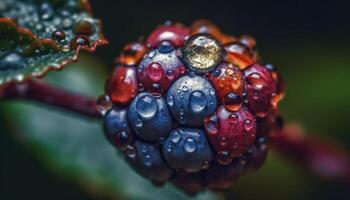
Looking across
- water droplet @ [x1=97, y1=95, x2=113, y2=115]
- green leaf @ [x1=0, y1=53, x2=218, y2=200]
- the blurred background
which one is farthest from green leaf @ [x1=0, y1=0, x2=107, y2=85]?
the blurred background

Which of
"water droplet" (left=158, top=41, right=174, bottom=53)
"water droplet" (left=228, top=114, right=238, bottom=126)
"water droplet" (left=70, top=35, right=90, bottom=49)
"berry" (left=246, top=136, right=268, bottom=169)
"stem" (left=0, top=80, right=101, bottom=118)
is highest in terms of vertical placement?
"water droplet" (left=158, top=41, right=174, bottom=53)

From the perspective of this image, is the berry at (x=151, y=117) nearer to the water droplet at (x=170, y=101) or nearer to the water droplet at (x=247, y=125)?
the water droplet at (x=170, y=101)

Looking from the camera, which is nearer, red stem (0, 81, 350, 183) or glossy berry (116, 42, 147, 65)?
glossy berry (116, 42, 147, 65)

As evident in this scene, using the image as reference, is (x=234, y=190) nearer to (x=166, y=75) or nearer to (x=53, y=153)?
(x=53, y=153)

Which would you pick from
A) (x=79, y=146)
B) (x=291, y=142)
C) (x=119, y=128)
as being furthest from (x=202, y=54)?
(x=79, y=146)

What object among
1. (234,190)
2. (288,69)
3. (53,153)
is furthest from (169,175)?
(288,69)

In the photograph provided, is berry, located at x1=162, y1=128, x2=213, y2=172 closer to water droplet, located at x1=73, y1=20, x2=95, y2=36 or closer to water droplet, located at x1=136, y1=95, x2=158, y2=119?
water droplet, located at x1=136, y1=95, x2=158, y2=119

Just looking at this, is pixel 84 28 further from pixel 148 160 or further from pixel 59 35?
pixel 148 160

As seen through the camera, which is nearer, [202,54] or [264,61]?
[202,54]
